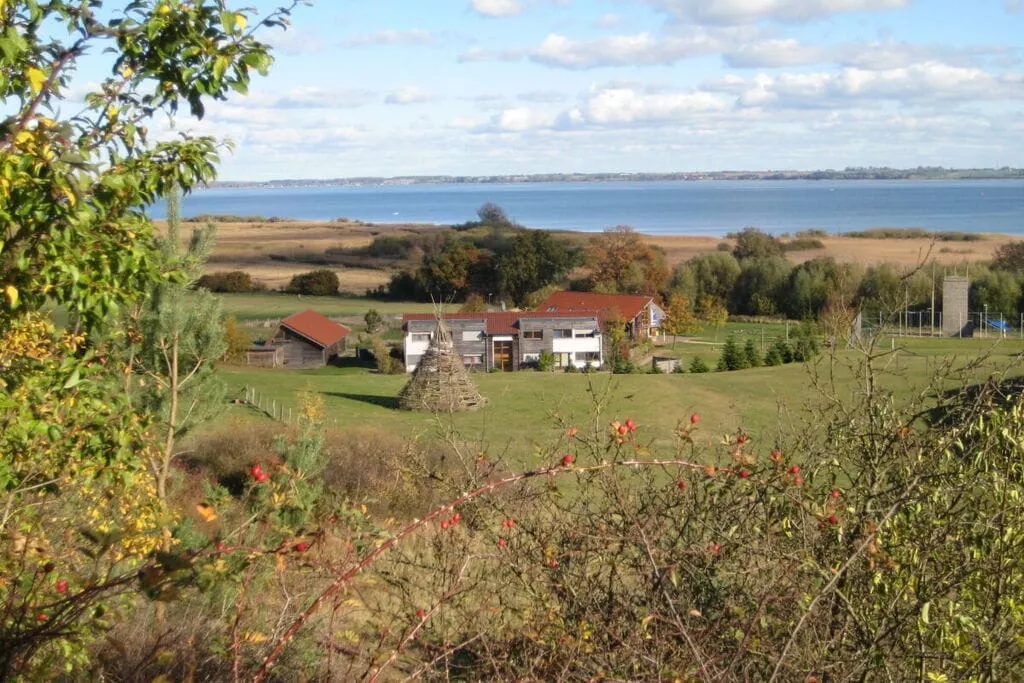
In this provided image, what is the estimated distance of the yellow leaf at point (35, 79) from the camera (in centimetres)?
391

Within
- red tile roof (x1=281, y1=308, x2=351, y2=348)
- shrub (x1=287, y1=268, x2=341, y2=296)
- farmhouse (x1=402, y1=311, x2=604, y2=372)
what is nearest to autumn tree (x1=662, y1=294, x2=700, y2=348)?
farmhouse (x1=402, y1=311, x2=604, y2=372)

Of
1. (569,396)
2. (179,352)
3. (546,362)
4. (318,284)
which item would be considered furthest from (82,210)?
(318,284)

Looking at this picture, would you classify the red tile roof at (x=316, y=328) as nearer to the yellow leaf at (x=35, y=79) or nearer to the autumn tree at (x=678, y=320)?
the autumn tree at (x=678, y=320)

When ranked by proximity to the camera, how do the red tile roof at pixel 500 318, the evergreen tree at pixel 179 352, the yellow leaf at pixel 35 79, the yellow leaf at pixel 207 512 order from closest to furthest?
the yellow leaf at pixel 207 512
the yellow leaf at pixel 35 79
the evergreen tree at pixel 179 352
the red tile roof at pixel 500 318

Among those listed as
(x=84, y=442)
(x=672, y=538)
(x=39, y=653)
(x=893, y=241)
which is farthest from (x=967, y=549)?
(x=893, y=241)

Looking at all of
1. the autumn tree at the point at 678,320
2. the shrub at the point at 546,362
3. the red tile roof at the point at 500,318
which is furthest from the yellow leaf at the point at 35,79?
the autumn tree at the point at 678,320

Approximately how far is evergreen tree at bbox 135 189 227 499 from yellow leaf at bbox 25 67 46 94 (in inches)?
276

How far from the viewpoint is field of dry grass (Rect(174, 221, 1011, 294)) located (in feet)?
221

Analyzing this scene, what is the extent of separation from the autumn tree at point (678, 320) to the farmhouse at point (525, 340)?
28.8ft

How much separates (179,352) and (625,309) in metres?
35.5

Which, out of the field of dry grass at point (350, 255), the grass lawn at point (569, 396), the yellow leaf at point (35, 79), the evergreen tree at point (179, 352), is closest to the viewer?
the yellow leaf at point (35, 79)

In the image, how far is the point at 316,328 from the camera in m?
43.6

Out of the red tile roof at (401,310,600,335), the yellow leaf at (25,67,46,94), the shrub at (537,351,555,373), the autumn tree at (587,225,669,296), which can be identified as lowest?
the shrub at (537,351,555,373)

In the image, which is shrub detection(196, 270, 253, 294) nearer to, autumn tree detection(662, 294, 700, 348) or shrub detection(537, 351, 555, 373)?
autumn tree detection(662, 294, 700, 348)
